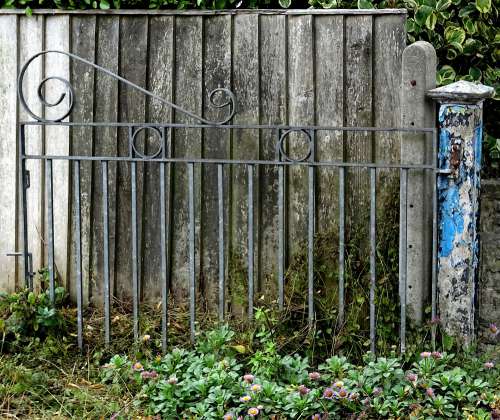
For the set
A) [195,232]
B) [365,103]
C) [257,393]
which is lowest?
[257,393]

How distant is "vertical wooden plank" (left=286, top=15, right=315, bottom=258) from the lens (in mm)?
5363

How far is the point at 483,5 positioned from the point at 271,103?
1364 millimetres

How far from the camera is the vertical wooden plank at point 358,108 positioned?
17.4 feet

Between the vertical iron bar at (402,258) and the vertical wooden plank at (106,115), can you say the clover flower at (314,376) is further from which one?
the vertical wooden plank at (106,115)

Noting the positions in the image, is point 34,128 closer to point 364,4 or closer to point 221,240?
point 221,240

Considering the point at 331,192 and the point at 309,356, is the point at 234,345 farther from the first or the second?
the point at 331,192

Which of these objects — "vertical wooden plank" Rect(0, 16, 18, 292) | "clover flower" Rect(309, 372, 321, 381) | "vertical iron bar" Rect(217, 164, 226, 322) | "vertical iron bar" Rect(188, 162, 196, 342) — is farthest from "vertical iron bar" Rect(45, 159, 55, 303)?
"clover flower" Rect(309, 372, 321, 381)

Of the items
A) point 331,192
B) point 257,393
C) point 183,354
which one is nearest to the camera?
point 257,393

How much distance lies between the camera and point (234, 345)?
513 centimetres

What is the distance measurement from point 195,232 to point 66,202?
0.81 metres

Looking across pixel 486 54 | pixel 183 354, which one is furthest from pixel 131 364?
pixel 486 54

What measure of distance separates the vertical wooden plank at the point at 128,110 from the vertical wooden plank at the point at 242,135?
1.83 feet

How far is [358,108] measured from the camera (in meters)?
5.32

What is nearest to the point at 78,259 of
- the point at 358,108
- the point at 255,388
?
the point at 255,388
